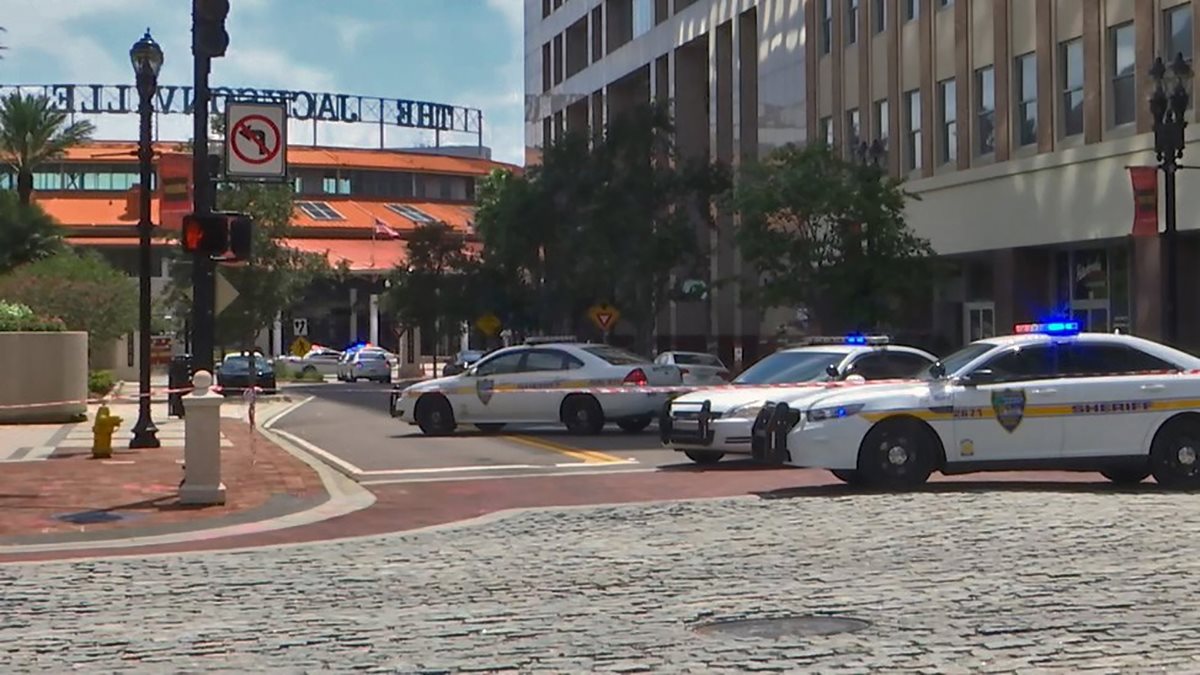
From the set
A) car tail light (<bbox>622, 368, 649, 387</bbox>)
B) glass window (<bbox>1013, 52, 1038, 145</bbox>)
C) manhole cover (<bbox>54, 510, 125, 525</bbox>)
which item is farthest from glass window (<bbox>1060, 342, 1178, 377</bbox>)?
glass window (<bbox>1013, 52, 1038, 145</bbox>)

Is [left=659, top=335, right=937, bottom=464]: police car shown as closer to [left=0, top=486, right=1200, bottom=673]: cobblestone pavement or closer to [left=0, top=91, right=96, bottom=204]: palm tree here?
[left=0, top=486, right=1200, bottom=673]: cobblestone pavement

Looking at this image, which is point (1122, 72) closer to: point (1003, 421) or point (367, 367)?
point (1003, 421)

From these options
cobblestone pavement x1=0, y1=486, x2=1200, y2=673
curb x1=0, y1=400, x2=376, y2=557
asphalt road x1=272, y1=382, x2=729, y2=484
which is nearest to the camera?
cobblestone pavement x1=0, y1=486, x2=1200, y2=673

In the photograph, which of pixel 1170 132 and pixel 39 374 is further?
pixel 39 374

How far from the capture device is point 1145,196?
103 ft

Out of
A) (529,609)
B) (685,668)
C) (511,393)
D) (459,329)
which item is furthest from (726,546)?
(459,329)

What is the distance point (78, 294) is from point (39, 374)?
17411 millimetres

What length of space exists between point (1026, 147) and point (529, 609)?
3057 centimetres

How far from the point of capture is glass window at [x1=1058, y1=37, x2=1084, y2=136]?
1444 inches

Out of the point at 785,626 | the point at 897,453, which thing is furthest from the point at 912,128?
the point at 785,626

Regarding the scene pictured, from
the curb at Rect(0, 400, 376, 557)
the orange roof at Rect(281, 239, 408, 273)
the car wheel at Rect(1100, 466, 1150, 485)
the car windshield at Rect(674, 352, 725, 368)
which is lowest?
the curb at Rect(0, 400, 376, 557)

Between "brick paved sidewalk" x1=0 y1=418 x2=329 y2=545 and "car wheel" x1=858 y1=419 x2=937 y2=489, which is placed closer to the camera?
"brick paved sidewalk" x1=0 y1=418 x2=329 y2=545

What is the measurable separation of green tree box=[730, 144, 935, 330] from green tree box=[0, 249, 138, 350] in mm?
18908

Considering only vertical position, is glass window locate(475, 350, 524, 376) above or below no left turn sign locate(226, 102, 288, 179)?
below
